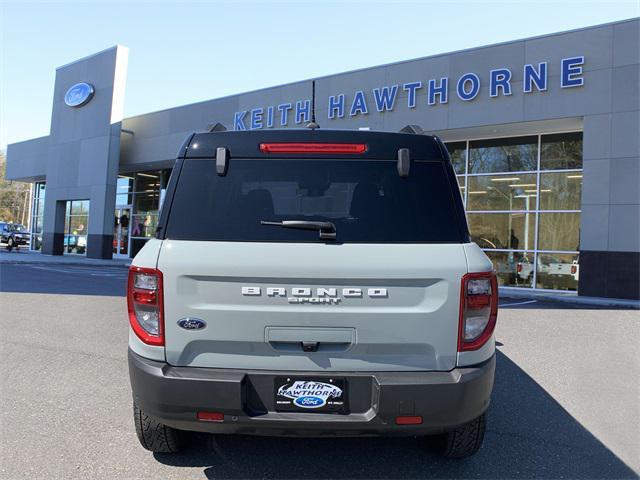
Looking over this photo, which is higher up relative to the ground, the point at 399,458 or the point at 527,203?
the point at 527,203

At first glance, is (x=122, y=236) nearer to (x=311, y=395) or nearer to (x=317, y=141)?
(x=317, y=141)

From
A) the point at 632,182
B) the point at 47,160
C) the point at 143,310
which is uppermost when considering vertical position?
the point at 47,160

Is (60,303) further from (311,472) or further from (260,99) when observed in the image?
(260,99)

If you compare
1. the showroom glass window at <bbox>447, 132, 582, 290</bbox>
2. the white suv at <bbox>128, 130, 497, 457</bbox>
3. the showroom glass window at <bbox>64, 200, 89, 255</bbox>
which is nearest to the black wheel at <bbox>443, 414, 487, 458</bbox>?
the white suv at <bbox>128, 130, 497, 457</bbox>

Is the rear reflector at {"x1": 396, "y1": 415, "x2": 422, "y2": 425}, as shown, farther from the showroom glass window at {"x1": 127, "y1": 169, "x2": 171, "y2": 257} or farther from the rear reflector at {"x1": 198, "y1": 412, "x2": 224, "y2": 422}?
the showroom glass window at {"x1": 127, "y1": 169, "x2": 171, "y2": 257}

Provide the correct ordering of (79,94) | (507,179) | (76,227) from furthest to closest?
(76,227)
(79,94)
(507,179)

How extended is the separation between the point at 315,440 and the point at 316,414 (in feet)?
3.70

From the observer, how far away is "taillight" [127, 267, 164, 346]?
A: 2562 millimetres

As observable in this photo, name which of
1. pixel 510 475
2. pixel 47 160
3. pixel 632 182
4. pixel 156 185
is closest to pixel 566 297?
pixel 632 182

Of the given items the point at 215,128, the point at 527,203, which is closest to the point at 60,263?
the point at 527,203

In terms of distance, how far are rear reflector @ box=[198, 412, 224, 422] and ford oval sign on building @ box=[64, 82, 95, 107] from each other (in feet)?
83.8

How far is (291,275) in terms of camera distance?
99.0 inches

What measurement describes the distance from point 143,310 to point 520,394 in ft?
12.1

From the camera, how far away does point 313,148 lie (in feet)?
9.29
